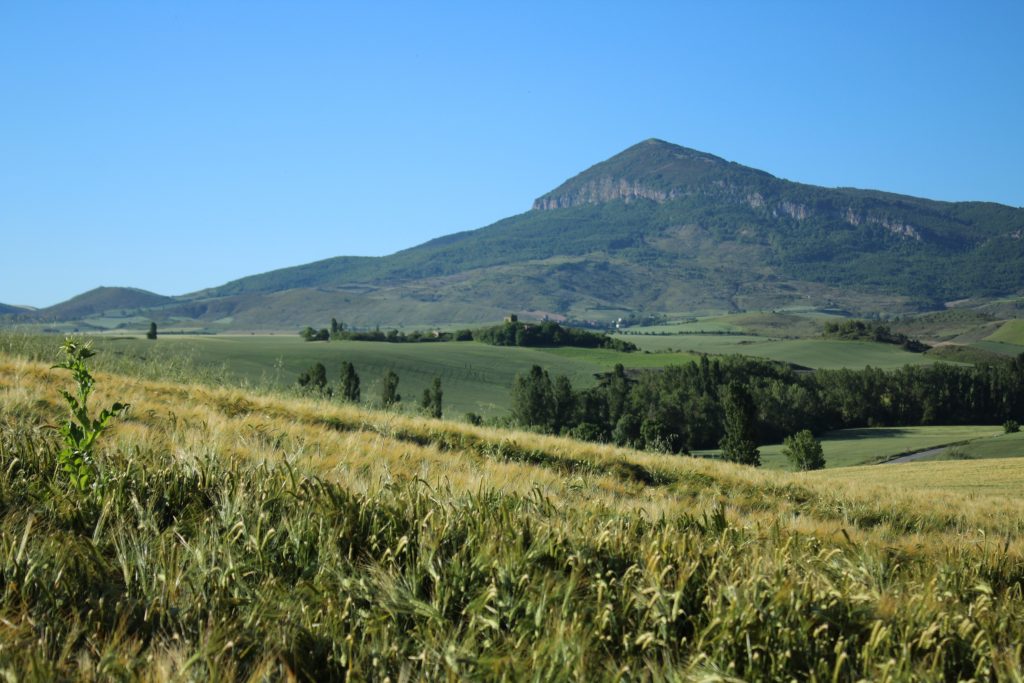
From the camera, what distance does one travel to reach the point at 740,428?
214 ft

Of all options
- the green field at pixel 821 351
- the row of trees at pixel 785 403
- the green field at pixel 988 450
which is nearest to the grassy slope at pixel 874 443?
the row of trees at pixel 785 403

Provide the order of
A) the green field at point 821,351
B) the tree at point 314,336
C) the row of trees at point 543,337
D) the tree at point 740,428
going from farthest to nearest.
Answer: the row of trees at point 543,337
the tree at point 314,336
the green field at point 821,351
the tree at point 740,428

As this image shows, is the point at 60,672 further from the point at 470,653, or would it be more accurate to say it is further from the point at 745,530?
the point at 745,530

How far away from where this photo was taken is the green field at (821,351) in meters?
117

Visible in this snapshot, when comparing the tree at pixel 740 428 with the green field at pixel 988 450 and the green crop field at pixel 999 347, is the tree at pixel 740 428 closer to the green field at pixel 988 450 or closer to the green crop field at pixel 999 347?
the green field at pixel 988 450

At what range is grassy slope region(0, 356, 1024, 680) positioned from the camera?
3.26m

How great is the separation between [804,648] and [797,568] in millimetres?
927

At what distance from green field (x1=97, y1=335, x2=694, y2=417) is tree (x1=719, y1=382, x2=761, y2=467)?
2066 centimetres

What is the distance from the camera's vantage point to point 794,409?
78750mm

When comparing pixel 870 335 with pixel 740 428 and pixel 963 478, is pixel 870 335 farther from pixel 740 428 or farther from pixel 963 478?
pixel 963 478

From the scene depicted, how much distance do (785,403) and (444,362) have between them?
4241 cm

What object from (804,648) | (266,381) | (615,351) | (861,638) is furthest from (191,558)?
(615,351)

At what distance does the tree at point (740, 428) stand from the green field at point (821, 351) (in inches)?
1850

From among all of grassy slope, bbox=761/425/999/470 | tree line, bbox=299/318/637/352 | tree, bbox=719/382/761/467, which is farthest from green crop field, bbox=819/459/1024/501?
tree line, bbox=299/318/637/352
